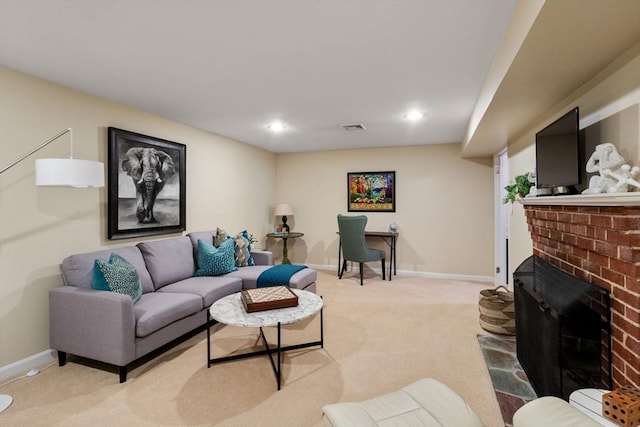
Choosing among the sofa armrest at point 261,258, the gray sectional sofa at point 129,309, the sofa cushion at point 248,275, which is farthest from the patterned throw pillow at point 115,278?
the sofa armrest at point 261,258

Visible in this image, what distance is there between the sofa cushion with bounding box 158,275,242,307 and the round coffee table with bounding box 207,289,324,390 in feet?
1.50

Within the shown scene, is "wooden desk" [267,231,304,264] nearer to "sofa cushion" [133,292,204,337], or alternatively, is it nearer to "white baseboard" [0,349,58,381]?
"sofa cushion" [133,292,204,337]

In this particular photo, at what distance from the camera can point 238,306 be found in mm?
2510

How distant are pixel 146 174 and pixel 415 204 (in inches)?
162

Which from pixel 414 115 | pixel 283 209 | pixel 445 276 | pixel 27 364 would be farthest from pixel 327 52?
pixel 445 276

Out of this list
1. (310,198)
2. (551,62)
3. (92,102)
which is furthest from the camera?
(310,198)

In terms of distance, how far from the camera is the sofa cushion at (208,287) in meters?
3.06

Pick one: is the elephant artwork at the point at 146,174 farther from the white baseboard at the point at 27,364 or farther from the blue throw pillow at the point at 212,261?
the white baseboard at the point at 27,364

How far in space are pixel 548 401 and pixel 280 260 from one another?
212 inches

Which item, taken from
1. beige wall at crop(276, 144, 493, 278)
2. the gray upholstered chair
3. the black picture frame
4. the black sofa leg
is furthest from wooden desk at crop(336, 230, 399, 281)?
the black sofa leg

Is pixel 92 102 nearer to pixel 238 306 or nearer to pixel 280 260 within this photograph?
pixel 238 306

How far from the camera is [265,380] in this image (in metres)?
2.30

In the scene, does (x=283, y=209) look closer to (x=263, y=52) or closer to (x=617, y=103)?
(x=263, y=52)

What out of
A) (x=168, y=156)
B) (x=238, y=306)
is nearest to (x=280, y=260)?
(x=168, y=156)
